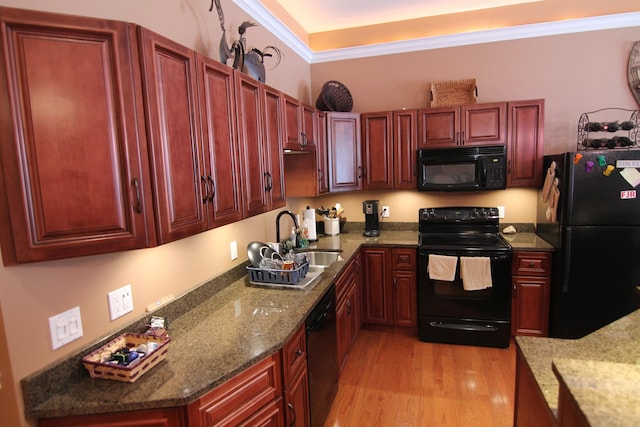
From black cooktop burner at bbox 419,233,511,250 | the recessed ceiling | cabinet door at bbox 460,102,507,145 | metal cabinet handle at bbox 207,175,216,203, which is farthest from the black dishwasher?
the recessed ceiling

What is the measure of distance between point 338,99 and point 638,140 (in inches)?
108

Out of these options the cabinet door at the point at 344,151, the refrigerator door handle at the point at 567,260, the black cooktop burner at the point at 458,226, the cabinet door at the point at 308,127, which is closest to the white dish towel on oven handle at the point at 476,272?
the black cooktop burner at the point at 458,226

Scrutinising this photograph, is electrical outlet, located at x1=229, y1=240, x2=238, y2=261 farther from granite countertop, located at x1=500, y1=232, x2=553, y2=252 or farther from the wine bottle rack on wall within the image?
the wine bottle rack on wall

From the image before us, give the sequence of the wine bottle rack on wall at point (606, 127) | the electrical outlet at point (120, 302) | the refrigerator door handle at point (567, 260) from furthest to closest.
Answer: the wine bottle rack on wall at point (606, 127), the refrigerator door handle at point (567, 260), the electrical outlet at point (120, 302)

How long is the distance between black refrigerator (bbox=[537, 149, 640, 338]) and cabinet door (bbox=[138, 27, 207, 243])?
276 centimetres

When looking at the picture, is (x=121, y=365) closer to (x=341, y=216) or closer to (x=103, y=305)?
(x=103, y=305)

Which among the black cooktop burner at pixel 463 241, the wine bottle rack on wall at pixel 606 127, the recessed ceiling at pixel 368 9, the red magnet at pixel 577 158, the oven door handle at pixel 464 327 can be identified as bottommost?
the oven door handle at pixel 464 327

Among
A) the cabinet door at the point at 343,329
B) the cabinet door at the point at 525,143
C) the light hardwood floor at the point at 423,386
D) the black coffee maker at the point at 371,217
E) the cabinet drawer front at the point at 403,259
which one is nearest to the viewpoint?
the light hardwood floor at the point at 423,386

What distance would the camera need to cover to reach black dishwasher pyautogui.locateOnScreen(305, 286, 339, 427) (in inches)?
76.4

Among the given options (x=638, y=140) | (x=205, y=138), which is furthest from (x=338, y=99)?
(x=638, y=140)

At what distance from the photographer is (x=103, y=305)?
57.8 inches

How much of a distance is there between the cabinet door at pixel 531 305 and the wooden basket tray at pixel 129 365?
113 inches

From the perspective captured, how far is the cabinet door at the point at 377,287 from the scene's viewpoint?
3.39m

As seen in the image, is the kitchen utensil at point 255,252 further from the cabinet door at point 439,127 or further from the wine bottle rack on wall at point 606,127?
the wine bottle rack on wall at point 606,127
